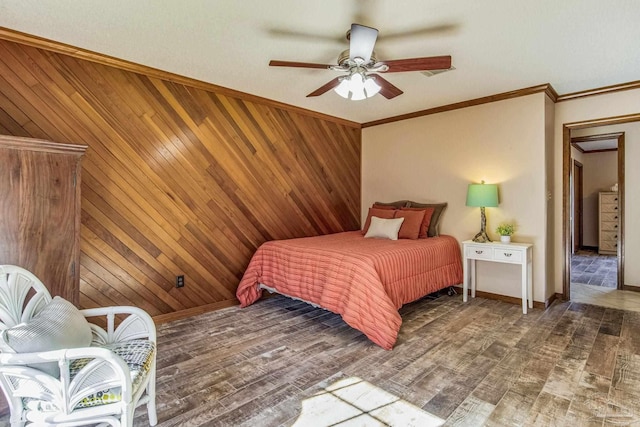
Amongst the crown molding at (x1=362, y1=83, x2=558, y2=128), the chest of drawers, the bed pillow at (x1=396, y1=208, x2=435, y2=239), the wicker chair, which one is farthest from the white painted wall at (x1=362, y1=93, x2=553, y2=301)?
the chest of drawers

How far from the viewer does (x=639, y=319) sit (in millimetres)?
3291

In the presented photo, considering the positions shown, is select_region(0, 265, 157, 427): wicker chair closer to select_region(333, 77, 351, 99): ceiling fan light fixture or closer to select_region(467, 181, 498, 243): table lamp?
select_region(333, 77, 351, 99): ceiling fan light fixture

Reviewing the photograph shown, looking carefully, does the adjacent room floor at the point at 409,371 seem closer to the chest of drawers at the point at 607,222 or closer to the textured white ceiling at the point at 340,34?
the textured white ceiling at the point at 340,34

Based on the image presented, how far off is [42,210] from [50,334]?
3.24 ft

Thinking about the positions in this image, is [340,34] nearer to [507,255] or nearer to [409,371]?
[409,371]

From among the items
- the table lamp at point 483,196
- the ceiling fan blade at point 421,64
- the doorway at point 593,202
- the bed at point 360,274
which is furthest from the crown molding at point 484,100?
the doorway at point 593,202

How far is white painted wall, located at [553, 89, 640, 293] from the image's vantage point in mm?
3635

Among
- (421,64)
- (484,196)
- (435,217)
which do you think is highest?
(421,64)

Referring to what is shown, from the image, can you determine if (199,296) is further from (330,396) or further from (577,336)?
(577,336)

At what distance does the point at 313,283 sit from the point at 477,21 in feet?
7.92

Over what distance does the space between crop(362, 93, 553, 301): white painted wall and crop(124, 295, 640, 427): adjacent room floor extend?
2.60 ft

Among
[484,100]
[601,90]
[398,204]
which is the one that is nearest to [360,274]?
[398,204]

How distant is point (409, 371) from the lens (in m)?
2.36

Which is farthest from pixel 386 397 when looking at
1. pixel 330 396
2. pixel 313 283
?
pixel 313 283
